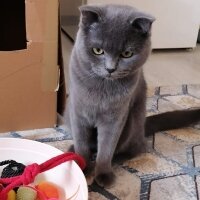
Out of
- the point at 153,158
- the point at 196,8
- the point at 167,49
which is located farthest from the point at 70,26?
the point at 153,158

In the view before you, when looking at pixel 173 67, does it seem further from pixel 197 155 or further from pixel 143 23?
pixel 143 23

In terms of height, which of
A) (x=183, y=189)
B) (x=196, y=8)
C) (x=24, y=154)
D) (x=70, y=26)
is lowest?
(x=183, y=189)

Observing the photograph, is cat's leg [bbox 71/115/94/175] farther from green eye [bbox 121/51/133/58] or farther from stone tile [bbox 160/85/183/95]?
stone tile [bbox 160/85/183/95]

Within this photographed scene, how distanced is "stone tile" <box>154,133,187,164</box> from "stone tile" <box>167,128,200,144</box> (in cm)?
4

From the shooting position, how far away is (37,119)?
4.67ft

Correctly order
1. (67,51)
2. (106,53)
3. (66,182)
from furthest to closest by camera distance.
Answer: (67,51), (66,182), (106,53)

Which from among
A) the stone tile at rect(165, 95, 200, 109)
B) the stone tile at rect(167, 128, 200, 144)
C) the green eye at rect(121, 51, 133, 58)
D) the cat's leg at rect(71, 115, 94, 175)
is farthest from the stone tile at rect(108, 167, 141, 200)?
the stone tile at rect(165, 95, 200, 109)

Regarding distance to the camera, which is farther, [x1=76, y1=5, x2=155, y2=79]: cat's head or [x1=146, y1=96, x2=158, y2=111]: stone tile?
[x1=146, y1=96, x2=158, y2=111]: stone tile

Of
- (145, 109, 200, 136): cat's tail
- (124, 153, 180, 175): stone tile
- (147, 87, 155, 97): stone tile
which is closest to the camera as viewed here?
(124, 153, 180, 175): stone tile

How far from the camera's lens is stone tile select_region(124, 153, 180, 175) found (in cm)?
126

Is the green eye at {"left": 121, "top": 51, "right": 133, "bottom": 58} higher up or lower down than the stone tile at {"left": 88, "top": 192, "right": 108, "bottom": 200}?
higher up

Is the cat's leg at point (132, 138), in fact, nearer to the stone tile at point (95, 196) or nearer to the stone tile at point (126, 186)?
the stone tile at point (126, 186)

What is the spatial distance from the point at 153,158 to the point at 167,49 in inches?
55.7

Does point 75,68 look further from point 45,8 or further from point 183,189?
point 183,189
